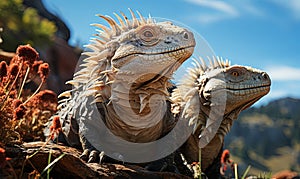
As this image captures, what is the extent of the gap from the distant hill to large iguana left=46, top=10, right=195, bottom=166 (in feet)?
289

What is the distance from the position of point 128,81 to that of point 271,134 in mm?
109217

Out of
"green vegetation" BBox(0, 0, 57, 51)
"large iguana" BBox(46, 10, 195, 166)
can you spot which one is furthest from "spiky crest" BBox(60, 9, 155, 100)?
"green vegetation" BBox(0, 0, 57, 51)

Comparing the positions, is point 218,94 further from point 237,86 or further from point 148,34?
point 148,34

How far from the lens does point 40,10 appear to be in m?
25.8

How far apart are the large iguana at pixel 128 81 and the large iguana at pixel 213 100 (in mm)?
562

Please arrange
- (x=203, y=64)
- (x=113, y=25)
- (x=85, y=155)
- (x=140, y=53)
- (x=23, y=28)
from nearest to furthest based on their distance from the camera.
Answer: (x=140, y=53)
(x=85, y=155)
(x=113, y=25)
(x=203, y=64)
(x=23, y=28)

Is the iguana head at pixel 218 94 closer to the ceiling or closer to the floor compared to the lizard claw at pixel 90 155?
closer to the ceiling

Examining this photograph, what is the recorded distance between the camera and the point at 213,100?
5.50 metres

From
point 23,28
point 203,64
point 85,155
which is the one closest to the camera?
point 85,155

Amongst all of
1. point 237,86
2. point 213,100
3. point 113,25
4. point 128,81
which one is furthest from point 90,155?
point 237,86

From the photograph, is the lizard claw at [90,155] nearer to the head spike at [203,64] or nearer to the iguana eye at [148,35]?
the iguana eye at [148,35]

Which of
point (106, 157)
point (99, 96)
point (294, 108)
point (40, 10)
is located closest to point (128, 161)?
point (106, 157)

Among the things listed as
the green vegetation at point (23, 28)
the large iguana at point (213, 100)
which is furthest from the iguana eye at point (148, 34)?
the green vegetation at point (23, 28)

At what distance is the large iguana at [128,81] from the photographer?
4496 millimetres
